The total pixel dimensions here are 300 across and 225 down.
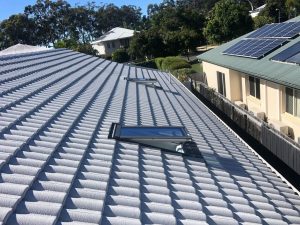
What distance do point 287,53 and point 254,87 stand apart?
436 centimetres

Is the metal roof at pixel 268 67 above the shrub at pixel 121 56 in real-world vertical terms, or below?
above

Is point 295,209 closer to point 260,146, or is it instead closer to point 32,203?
point 32,203

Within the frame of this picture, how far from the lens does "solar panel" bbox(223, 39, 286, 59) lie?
17562mm

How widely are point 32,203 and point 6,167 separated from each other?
3.16 feet

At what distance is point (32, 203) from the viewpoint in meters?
3.76

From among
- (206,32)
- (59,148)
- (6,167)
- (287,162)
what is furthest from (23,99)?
(206,32)

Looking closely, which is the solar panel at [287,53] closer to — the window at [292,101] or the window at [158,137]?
the window at [292,101]

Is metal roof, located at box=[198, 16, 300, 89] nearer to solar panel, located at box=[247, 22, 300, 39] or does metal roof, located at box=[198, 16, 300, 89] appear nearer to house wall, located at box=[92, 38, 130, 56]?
solar panel, located at box=[247, 22, 300, 39]

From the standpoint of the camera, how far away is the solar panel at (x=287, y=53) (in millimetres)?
14814

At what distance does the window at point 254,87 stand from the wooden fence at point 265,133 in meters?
1.36

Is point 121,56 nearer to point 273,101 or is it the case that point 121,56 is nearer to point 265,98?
point 265,98

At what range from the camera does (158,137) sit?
7.33m

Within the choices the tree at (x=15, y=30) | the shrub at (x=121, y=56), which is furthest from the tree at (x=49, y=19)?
the shrub at (x=121, y=56)

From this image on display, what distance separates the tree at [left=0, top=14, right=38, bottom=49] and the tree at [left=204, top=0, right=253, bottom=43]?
55.0 meters
